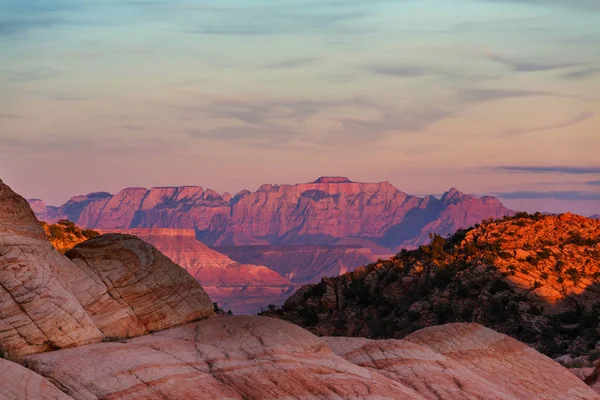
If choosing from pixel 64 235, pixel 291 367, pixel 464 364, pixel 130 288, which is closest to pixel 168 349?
pixel 291 367

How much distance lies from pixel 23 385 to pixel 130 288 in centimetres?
992

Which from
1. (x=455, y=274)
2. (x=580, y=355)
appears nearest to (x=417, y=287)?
(x=455, y=274)

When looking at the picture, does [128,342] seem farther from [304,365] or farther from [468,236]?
[468,236]

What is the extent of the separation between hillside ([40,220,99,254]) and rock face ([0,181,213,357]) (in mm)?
28425

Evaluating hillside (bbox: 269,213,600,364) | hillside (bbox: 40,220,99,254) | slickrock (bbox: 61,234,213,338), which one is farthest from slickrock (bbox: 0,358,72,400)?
hillside (bbox: 269,213,600,364)

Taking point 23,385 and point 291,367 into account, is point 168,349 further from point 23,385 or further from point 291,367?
point 23,385

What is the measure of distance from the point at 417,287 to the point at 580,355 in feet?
61.4

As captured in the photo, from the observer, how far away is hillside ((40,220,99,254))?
63.2 m

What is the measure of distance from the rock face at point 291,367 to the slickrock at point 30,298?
0.94 m

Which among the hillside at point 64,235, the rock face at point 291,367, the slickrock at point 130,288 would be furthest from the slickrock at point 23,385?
the hillside at point 64,235

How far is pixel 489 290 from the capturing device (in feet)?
214

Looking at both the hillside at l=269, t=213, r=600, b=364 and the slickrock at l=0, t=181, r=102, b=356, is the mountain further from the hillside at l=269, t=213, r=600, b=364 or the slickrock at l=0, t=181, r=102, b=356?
the hillside at l=269, t=213, r=600, b=364

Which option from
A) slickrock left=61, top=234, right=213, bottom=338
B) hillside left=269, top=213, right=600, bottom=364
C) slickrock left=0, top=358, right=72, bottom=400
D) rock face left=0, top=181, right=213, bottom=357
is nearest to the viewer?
slickrock left=0, top=358, right=72, bottom=400

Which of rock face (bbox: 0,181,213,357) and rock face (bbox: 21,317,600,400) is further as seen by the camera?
rock face (bbox: 0,181,213,357)
